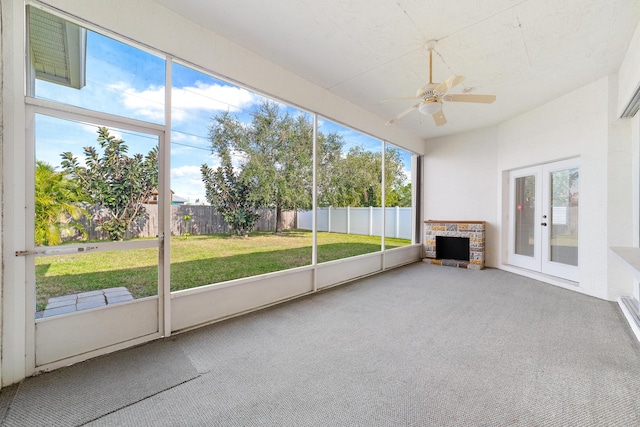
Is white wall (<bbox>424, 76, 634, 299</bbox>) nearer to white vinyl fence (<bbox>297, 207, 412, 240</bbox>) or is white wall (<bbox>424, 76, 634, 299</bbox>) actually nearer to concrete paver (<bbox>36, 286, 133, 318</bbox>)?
white vinyl fence (<bbox>297, 207, 412, 240</bbox>)

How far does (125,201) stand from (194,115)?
1.85m

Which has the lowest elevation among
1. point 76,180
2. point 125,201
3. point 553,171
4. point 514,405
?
point 514,405

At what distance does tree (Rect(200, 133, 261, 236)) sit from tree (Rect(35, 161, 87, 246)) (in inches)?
57.5

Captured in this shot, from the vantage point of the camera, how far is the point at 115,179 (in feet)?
8.23

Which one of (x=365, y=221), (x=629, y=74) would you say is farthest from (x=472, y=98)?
(x=365, y=221)

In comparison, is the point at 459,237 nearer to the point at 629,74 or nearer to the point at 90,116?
the point at 629,74

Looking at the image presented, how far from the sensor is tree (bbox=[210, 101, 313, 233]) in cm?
434

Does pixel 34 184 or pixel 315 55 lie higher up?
pixel 315 55

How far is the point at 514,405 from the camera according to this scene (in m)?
1.74

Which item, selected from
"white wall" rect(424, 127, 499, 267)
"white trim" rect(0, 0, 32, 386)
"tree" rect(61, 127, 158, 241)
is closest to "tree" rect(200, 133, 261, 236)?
"tree" rect(61, 127, 158, 241)

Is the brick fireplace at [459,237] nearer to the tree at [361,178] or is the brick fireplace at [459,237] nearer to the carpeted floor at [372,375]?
the tree at [361,178]

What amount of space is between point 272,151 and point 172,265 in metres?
2.78

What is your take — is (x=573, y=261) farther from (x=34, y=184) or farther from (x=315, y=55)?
(x=34, y=184)

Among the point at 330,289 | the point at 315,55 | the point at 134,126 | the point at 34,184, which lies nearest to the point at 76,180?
the point at 34,184
